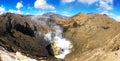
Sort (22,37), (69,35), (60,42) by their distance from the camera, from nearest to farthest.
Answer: (22,37) → (60,42) → (69,35)

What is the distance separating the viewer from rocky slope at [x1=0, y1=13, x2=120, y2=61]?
121 meters

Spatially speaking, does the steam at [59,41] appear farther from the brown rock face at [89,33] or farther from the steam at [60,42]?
the brown rock face at [89,33]

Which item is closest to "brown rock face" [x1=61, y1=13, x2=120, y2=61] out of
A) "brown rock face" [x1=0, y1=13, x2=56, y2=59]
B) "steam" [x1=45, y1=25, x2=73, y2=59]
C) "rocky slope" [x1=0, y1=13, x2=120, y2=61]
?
"rocky slope" [x1=0, y1=13, x2=120, y2=61]

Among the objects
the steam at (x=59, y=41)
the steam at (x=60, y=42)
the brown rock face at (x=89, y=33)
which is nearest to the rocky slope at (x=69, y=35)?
the brown rock face at (x=89, y=33)

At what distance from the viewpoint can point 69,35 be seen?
159125mm

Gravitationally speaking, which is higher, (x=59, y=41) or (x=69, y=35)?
(x=69, y=35)

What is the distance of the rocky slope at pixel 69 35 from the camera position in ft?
398

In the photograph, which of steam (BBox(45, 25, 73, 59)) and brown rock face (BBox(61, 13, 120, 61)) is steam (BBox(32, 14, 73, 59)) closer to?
steam (BBox(45, 25, 73, 59))

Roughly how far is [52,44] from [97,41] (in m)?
33.8

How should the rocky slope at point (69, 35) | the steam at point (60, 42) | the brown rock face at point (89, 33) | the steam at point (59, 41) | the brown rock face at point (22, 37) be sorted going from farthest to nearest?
1. the steam at point (59, 41)
2. the steam at point (60, 42)
3. the brown rock face at point (22, 37)
4. the brown rock face at point (89, 33)
5. the rocky slope at point (69, 35)

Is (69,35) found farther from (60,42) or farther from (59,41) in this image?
(59,41)

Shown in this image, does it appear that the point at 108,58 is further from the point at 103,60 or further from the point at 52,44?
the point at 52,44

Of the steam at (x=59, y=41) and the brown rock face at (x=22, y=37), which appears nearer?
the brown rock face at (x=22, y=37)

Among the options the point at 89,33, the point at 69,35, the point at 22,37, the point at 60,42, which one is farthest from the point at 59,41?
the point at 22,37
